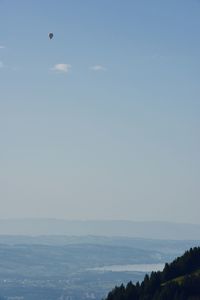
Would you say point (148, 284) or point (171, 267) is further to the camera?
point (171, 267)

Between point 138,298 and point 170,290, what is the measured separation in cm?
407

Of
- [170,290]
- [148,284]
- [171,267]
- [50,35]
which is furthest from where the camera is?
[50,35]

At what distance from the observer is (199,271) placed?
71250 mm

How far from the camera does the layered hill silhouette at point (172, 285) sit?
63625mm

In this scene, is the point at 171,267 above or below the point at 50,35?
below

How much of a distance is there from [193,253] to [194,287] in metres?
9.52

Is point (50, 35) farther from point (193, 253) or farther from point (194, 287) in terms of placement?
point (194, 287)

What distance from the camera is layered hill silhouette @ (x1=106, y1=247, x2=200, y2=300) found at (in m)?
63.6

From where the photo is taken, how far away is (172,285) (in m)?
64.7

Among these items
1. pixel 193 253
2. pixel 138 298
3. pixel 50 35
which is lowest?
pixel 138 298

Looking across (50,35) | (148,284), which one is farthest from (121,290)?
(50,35)

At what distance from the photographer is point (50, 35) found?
9856 centimetres

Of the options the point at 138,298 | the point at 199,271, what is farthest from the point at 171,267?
the point at 138,298

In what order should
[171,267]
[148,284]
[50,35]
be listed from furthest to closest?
[50,35], [171,267], [148,284]
